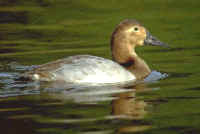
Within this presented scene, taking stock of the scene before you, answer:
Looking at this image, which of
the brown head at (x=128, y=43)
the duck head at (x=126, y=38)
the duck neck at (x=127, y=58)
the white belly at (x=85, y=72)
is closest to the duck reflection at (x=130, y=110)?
the white belly at (x=85, y=72)

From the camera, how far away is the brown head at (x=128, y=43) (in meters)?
11.6

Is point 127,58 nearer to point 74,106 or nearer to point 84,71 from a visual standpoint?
point 84,71

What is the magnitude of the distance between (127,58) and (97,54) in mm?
1987

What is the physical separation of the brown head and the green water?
0.58m

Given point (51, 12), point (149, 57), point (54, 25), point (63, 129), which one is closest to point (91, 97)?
point (63, 129)

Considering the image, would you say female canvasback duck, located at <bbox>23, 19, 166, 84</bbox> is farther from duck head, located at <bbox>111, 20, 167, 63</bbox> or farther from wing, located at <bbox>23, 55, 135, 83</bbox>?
duck head, located at <bbox>111, 20, 167, 63</bbox>

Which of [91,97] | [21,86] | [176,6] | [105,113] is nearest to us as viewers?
[105,113]

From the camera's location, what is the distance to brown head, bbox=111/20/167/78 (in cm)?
1163

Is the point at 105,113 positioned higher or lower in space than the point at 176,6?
lower

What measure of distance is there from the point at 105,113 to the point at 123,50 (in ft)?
12.2

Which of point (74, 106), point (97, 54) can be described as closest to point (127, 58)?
point (97, 54)

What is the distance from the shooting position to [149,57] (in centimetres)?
1342

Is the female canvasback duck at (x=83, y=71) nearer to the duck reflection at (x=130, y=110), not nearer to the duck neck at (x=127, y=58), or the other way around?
the duck neck at (x=127, y=58)

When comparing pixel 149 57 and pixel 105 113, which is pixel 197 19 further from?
pixel 105 113
